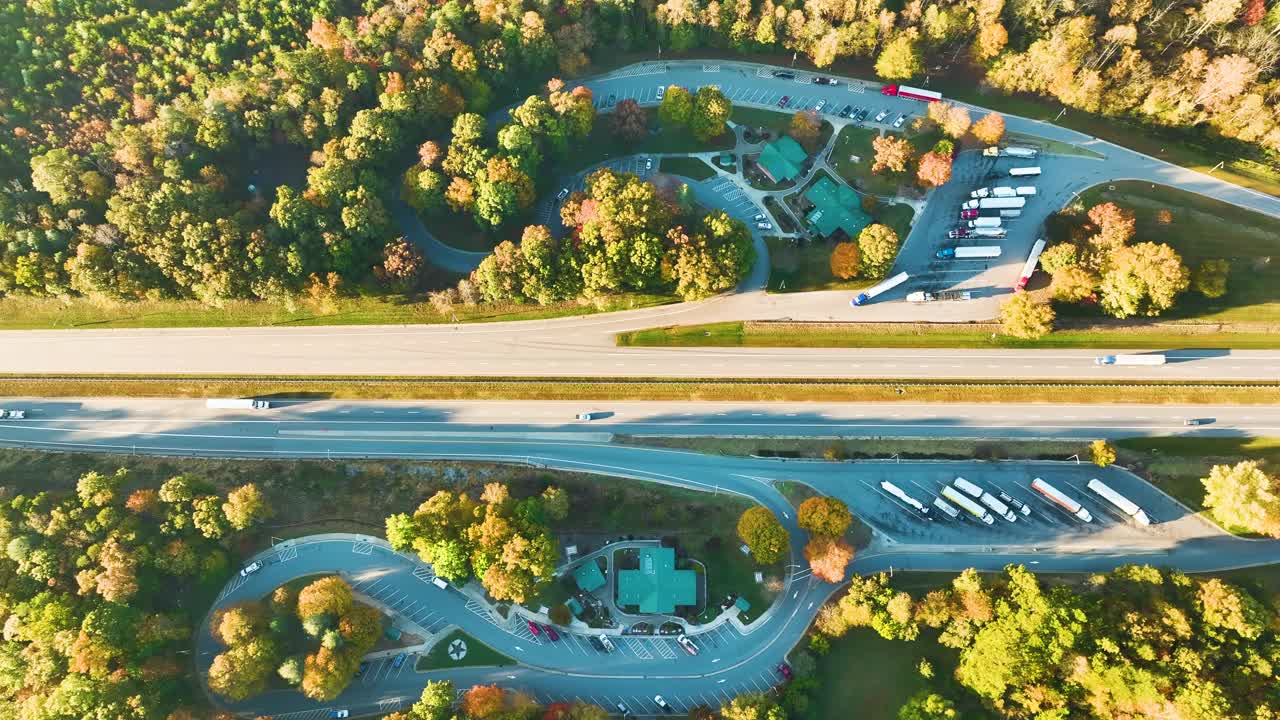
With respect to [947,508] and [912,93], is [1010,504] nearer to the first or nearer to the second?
[947,508]

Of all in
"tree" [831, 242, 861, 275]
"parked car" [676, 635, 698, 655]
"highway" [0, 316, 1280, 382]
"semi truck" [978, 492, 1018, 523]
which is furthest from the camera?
"tree" [831, 242, 861, 275]

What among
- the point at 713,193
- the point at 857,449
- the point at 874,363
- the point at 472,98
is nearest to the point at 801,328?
the point at 874,363

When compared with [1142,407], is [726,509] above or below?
below

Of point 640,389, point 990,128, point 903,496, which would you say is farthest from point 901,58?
point 903,496

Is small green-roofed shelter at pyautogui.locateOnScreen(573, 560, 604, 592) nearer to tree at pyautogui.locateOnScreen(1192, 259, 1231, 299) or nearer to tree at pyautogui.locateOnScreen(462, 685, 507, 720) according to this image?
tree at pyautogui.locateOnScreen(462, 685, 507, 720)

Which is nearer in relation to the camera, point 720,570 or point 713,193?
point 720,570

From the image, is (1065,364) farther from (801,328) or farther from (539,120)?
(539,120)

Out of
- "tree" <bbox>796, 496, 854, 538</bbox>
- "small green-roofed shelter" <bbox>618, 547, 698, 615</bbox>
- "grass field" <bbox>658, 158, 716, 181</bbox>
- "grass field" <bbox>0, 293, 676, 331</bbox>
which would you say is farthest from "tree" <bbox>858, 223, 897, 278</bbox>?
"small green-roofed shelter" <bbox>618, 547, 698, 615</bbox>

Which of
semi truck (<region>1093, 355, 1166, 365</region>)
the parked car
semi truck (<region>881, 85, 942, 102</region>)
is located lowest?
the parked car
